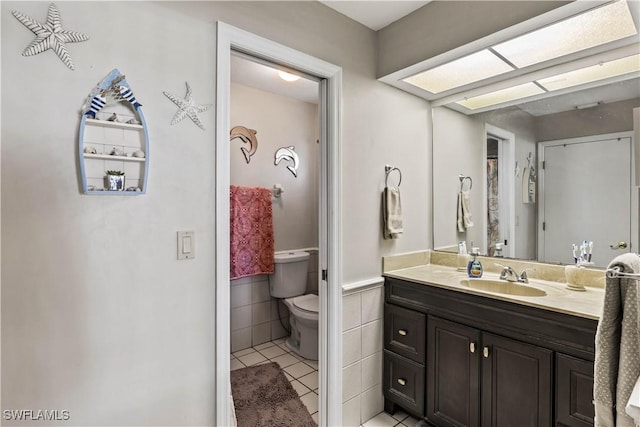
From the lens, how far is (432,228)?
2430 mm

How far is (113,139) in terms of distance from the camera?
45.1 inches

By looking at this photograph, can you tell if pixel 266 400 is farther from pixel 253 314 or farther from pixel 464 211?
pixel 464 211

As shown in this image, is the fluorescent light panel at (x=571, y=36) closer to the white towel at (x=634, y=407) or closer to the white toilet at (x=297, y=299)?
the white towel at (x=634, y=407)

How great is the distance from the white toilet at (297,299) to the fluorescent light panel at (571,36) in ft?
7.40

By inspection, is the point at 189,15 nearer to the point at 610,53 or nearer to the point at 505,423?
the point at 610,53

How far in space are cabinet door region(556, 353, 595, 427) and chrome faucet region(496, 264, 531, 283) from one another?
0.55 metres

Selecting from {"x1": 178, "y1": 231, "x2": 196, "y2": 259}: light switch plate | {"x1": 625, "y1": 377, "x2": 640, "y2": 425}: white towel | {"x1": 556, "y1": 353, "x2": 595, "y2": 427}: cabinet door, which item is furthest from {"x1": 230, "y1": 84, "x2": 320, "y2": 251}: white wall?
{"x1": 625, "y1": 377, "x2": 640, "y2": 425}: white towel

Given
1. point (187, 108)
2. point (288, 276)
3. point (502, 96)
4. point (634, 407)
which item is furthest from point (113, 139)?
point (502, 96)

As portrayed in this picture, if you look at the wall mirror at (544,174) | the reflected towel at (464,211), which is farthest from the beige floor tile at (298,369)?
the reflected towel at (464,211)

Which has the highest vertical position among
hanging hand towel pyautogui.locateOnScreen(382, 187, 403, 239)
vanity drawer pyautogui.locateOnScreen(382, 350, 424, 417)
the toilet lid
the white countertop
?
hanging hand towel pyautogui.locateOnScreen(382, 187, 403, 239)

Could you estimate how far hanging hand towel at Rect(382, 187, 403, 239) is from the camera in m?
2.05

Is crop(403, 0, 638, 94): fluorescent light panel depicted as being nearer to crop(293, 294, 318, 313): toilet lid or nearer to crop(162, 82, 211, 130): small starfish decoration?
crop(162, 82, 211, 130): small starfish decoration

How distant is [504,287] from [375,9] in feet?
5.90

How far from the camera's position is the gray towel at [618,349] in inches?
36.2
